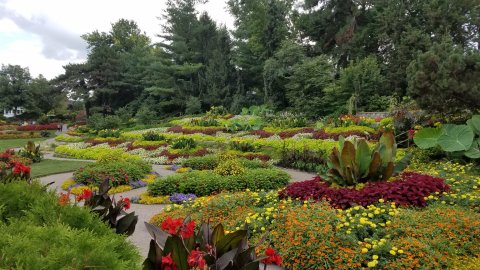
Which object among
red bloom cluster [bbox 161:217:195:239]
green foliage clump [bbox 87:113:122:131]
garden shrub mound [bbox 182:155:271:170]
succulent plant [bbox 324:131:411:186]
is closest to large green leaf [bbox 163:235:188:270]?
red bloom cluster [bbox 161:217:195:239]

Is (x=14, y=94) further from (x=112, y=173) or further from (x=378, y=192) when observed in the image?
(x=378, y=192)

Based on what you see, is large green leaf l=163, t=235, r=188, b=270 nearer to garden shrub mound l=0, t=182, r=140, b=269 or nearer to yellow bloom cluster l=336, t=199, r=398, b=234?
garden shrub mound l=0, t=182, r=140, b=269

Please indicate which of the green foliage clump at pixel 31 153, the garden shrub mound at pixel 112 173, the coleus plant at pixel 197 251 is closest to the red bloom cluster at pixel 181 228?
the coleus plant at pixel 197 251

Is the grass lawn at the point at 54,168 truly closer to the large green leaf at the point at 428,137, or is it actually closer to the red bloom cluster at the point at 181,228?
the red bloom cluster at the point at 181,228

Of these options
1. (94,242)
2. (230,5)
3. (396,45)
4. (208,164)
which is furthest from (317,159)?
(230,5)

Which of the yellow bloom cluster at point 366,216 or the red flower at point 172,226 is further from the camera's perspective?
the yellow bloom cluster at point 366,216

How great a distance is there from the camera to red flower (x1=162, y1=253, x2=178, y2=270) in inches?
74.1

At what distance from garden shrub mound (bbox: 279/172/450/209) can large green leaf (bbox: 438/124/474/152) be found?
2.80m

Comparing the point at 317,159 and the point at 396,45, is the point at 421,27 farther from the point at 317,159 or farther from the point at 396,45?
the point at 317,159

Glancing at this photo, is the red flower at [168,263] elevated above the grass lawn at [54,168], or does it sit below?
above

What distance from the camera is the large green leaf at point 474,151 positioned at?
7.61m

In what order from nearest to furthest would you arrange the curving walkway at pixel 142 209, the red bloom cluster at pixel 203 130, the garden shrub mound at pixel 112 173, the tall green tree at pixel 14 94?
1. the curving walkway at pixel 142 209
2. the garden shrub mound at pixel 112 173
3. the red bloom cluster at pixel 203 130
4. the tall green tree at pixel 14 94

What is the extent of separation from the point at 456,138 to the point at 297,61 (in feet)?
54.9

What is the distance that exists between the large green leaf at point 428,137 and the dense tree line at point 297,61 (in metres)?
1.19
